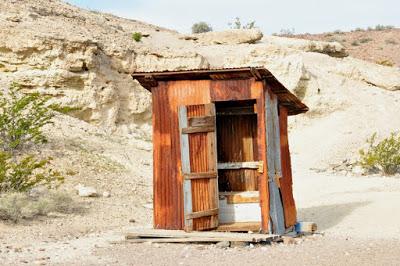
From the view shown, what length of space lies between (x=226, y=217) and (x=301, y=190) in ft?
32.0

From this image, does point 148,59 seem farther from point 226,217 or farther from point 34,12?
point 226,217

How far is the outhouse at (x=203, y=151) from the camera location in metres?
11.4

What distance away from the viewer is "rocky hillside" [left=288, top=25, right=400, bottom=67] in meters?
64.5

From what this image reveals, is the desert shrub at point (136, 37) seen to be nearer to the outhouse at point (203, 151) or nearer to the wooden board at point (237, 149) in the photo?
the wooden board at point (237, 149)

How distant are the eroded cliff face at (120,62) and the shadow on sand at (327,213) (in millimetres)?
11988

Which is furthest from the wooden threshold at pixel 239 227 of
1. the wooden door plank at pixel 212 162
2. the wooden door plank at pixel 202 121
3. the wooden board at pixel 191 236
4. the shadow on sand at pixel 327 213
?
the shadow on sand at pixel 327 213

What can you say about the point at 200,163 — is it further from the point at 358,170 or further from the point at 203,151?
the point at 358,170

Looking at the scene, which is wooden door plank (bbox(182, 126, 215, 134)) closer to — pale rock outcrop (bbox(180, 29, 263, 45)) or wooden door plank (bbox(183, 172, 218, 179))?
wooden door plank (bbox(183, 172, 218, 179))

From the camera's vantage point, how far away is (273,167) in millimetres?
11984

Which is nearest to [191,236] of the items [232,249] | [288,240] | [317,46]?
[232,249]

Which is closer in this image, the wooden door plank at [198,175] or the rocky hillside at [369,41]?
the wooden door plank at [198,175]

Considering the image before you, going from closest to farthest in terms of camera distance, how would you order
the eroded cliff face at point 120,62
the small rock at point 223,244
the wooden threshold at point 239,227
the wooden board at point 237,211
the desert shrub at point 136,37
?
the small rock at point 223,244
the wooden threshold at point 239,227
the wooden board at point 237,211
the eroded cliff face at point 120,62
the desert shrub at point 136,37

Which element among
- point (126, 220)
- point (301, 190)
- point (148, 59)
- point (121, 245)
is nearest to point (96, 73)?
point (148, 59)

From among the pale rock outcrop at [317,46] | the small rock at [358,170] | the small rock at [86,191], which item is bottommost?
the small rock at [86,191]
